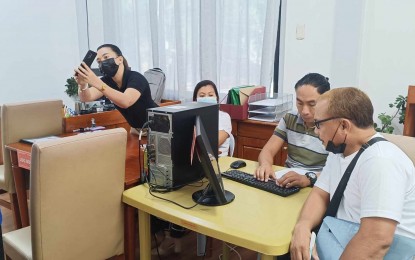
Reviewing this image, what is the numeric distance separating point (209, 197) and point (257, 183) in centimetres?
26

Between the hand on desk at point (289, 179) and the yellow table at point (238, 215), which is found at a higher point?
the hand on desk at point (289, 179)

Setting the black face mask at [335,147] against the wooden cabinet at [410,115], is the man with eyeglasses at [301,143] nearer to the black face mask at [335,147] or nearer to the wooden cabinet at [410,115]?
the black face mask at [335,147]

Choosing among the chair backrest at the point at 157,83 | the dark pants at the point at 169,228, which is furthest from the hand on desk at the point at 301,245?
the chair backrest at the point at 157,83

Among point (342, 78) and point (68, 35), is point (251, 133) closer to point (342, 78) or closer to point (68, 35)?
point (342, 78)

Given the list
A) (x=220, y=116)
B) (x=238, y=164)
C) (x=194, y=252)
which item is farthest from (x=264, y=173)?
(x=194, y=252)

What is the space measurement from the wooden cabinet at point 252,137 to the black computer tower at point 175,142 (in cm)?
126

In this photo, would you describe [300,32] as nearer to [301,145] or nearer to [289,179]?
Answer: [301,145]

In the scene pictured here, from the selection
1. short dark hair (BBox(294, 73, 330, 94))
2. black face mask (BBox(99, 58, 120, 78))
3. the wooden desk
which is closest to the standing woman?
black face mask (BBox(99, 58, 120, 78))

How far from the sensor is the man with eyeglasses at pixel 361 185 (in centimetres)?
93

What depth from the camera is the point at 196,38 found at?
11.1 feet

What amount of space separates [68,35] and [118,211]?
3.24 metres

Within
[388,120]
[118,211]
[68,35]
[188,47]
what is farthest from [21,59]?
[388,120]

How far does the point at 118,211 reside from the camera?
1.51m

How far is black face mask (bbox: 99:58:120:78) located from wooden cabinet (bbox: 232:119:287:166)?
110cm
